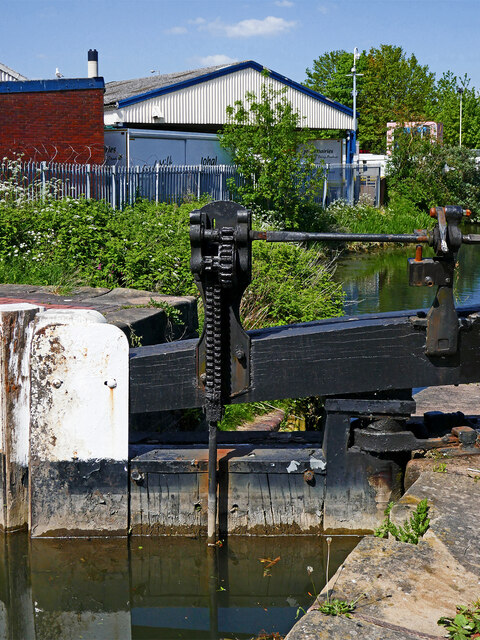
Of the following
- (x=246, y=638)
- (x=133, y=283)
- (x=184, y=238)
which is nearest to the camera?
(x=246, y=638)

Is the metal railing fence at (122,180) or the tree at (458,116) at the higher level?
the tree at (458,116)

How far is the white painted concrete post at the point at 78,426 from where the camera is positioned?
4891 mm

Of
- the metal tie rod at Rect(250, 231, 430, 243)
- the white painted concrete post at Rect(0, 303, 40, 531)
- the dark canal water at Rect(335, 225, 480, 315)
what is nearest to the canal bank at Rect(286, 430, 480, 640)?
the metal tie rod at Rect(250, 231, 430, 243)

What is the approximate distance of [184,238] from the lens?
9914mm

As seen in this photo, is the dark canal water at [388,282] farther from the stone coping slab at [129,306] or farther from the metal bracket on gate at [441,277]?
the metal bracket on gate at [441,277]

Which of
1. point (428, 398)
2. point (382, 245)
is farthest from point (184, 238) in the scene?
point (382, 245)

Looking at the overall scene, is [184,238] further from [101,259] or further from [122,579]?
[122,579]

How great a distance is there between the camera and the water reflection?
4.39 metres

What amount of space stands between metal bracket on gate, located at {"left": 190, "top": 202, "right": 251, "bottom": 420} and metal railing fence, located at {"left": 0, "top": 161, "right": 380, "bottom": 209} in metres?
12.4

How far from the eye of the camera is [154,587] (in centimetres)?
477

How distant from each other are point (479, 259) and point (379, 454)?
A: 18404 mm

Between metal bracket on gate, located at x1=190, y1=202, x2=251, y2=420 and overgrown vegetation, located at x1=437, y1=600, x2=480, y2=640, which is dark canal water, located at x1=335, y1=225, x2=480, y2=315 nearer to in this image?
metal bracket on gate, located at x1=190, y1=202, x2=251, y2=420

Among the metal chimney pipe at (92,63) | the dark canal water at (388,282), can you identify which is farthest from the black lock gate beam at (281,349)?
the metal chimney pipe at (92,63)

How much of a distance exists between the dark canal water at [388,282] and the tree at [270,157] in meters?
2.54
